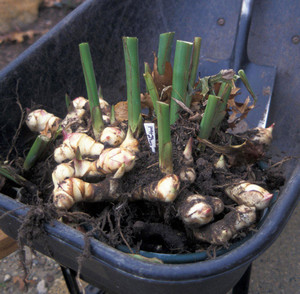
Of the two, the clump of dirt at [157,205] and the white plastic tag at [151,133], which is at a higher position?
the white plastic tag at [151,133]

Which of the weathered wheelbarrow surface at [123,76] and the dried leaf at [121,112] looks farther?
the dried leaf at [121,112]

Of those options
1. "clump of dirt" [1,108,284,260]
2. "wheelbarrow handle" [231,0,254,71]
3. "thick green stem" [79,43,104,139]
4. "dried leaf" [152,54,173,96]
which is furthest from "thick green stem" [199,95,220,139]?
"wheelbarrow handle" [231,0,254,71]

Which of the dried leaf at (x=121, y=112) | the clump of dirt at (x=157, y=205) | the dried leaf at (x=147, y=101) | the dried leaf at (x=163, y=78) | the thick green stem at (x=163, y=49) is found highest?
the thick green stem at (x=163, y=49)

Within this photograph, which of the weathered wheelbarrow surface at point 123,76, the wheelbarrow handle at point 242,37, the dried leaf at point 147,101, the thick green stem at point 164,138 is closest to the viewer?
the weathered wheelbarrow surface at point 123,76

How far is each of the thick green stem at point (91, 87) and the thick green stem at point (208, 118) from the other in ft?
0.81

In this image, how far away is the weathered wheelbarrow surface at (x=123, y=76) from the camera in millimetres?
505

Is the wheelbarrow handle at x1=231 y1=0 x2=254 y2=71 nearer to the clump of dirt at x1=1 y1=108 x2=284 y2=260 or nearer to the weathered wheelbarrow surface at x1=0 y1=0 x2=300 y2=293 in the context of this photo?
the weathered wheelbarrow surface at x1=0 y1=0 x2=300 y2=293

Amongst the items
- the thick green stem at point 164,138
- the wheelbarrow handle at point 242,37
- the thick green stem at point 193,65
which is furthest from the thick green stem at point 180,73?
the wheelbarrow handle at point 242,37

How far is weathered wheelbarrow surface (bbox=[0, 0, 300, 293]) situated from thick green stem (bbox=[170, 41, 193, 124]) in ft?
0.91

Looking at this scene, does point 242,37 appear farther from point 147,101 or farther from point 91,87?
point 91,87

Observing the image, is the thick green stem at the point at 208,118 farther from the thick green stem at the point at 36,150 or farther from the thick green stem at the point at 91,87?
the thick green stem at the point at 36,150

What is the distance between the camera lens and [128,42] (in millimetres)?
673

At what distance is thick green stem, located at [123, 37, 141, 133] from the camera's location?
2.23 feet

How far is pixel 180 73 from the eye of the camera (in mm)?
695
